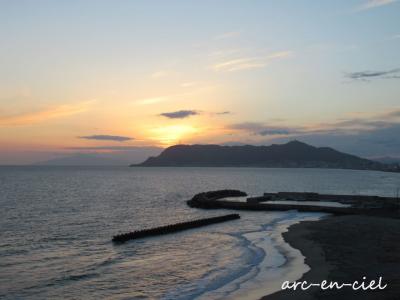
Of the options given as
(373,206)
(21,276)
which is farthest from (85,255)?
(373,206)

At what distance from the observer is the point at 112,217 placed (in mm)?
59062

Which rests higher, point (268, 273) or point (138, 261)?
point (268, 273)

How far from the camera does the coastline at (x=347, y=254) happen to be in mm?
21000

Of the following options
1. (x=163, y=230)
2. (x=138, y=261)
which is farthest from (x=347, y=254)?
(x=163, y=230)

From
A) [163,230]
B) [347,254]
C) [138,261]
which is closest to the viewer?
[347,254]

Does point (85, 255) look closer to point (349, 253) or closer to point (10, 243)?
point (10, 243)

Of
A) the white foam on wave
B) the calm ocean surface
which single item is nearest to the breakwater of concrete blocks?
the calm ocean surface

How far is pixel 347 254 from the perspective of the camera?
3031 centimetres

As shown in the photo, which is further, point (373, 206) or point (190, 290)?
point (373, 206)

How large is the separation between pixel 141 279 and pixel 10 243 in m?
18.5

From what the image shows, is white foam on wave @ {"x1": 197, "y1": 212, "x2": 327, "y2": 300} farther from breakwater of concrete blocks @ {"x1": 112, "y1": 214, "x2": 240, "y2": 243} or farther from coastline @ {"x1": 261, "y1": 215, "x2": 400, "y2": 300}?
breakwater of concrete blocks @ {"x1": 112, "y1": 214, "x2": 240, "y2": 243}

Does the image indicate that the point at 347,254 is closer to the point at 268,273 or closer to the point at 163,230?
the point at 268,273

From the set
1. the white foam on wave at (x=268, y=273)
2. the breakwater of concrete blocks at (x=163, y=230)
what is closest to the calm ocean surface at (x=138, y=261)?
the white foam on wave at (x=268, y=273)

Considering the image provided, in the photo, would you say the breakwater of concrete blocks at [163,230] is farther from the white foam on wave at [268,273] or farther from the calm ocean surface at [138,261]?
the white foam on wave at [268,273]
